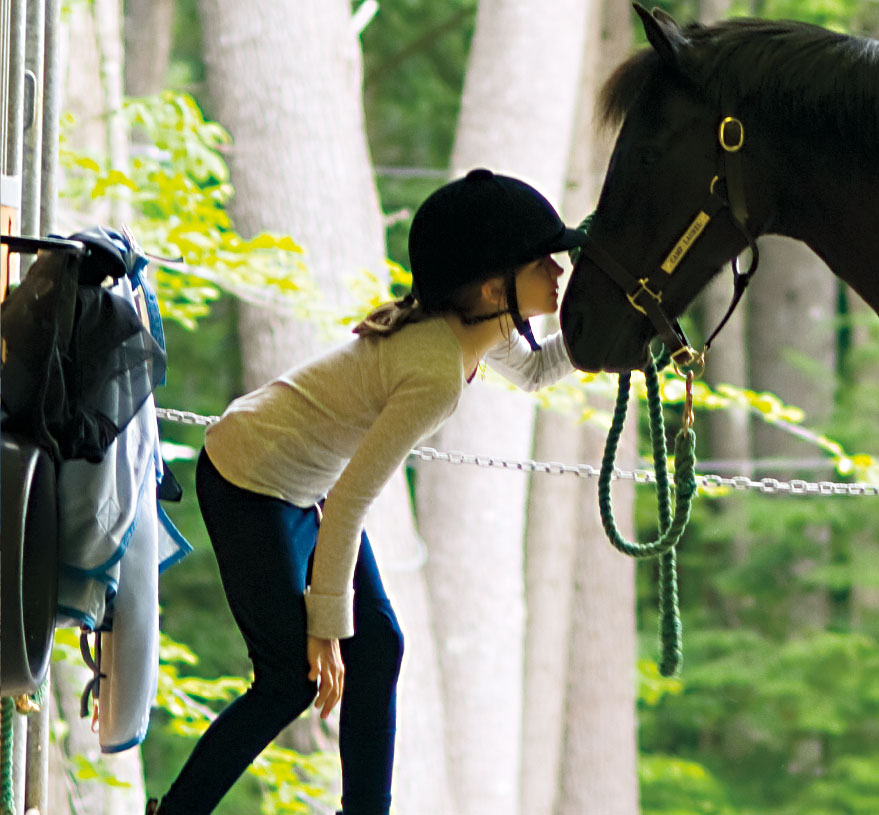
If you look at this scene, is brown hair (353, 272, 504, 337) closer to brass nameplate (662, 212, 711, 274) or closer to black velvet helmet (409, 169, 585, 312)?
black velvet helmet (409, 169, 585, 312)

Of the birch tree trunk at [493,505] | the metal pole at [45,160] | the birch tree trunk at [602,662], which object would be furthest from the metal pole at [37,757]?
the birch tree trunk at [602,662]

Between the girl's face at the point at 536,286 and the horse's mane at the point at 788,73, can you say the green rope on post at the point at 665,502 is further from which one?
the horse's mane at the point at 788,73

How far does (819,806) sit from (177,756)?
419 centimetres

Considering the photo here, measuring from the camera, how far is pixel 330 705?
1511 millimetres

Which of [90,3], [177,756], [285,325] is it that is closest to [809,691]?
[177,756]

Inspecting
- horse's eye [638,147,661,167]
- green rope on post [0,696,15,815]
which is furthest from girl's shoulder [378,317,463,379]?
green rope on post [0,696,15,815]

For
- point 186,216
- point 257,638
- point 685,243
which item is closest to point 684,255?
point 685,243

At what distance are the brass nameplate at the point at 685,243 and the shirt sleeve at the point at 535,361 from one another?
309 mm

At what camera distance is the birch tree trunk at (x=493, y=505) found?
4855mm

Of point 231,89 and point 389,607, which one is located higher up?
point 231,89

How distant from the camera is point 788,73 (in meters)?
1.41

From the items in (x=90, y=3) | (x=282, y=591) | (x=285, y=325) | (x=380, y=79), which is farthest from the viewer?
(x=380, y=79)

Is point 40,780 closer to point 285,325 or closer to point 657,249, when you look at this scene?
point 657,249

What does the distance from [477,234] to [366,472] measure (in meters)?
0.35
